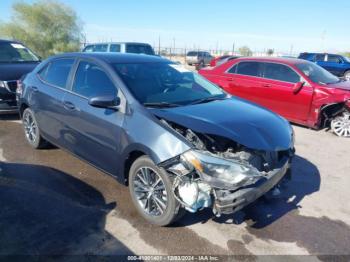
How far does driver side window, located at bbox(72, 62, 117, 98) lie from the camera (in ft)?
12.3

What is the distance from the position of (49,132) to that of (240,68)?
539cm

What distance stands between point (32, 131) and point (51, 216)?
246 cm

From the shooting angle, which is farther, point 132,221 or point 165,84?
point 165,84

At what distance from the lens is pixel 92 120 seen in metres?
3.79

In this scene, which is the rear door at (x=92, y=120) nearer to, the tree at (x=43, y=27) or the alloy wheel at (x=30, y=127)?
the alloy wheel at (x=30, y=127)

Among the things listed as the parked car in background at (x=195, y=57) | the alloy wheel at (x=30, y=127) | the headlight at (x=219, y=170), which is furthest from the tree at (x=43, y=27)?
the headlight at (x=219, y=170)

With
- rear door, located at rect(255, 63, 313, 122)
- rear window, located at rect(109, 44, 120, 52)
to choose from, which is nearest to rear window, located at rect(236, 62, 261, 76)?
rear door, located at rect(255, 63, 313, 122)

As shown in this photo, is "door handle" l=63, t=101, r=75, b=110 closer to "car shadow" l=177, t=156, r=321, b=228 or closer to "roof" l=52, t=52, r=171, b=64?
"roof" l=52, t=52, r=171, b=64

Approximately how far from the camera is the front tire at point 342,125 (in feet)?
22.9

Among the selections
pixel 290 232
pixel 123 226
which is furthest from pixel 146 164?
pixel 290 232

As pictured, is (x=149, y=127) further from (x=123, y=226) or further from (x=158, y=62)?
(x=158, y=62)

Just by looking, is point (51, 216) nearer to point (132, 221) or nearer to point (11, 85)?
point (132, 221)

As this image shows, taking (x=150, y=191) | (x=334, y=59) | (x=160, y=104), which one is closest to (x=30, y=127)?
(x=160, y=104)

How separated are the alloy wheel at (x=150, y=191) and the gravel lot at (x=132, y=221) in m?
0.17
